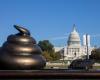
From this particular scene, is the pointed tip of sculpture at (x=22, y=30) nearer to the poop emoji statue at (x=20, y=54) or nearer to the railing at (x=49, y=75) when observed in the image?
the poop emoji statue at (x=20, y=54)

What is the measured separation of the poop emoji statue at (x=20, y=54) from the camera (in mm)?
9852

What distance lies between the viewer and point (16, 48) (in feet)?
33.1

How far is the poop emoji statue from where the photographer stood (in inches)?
388

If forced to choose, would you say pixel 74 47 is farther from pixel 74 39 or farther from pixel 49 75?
pixel 49 75

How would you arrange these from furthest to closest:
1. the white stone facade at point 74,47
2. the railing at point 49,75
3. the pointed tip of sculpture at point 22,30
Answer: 1. the white stone facade at point 74,47
2. the pointed tip of sculpture at point 22,30
3. the railing at point 49,75

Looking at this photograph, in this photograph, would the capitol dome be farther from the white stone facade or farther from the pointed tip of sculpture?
the pointed tip of sculpture

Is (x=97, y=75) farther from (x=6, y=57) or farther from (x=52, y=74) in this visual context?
(x=6, y=57)

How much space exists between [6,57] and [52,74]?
2.53m

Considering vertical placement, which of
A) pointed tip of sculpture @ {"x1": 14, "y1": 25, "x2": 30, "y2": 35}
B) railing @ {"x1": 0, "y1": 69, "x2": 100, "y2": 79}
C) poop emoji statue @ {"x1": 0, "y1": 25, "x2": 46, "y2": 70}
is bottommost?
railing @ {"x1": 0, "y1": 69, "x2": 100, "y2": 79}

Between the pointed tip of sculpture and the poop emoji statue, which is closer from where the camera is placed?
the poop emoji statue

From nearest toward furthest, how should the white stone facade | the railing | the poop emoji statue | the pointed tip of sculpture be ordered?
the railing, the poop emoji statue, the pointed tip of sculpture, the white stone facade

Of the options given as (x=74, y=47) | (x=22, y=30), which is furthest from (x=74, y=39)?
(x=22, y=30)

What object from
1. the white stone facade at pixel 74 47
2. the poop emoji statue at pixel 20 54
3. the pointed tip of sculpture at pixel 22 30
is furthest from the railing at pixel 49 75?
the white stone facade at pixel 74 47

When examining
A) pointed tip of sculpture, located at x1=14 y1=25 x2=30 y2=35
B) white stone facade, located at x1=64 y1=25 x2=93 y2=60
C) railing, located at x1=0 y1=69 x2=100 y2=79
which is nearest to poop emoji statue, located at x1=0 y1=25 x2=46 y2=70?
pointed tip of sculpture, located at x1=14 y1=25 x2=30 y2=35
